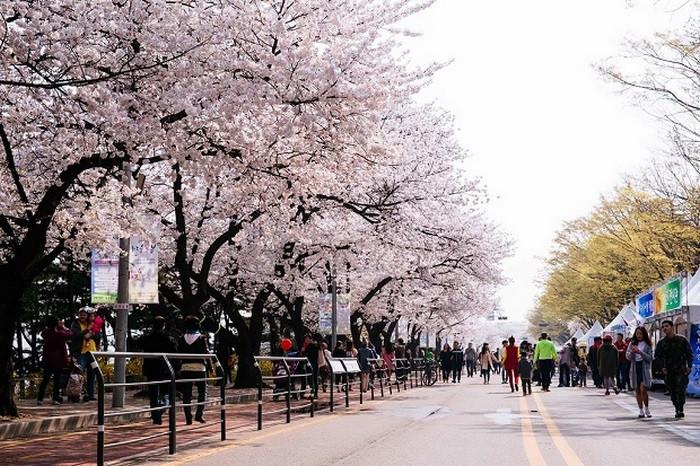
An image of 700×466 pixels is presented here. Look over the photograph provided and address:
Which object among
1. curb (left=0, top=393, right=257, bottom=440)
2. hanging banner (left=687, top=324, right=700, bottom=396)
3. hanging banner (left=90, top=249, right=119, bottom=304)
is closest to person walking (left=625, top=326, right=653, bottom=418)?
hanging banner (left=687, top=324, right=700, bottom=396)

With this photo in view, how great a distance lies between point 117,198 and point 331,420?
5.75 m

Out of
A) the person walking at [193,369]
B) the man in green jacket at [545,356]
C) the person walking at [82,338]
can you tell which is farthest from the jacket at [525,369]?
the person walking at [193,369]

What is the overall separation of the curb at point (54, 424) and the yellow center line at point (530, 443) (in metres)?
5.74

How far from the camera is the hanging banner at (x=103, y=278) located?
20.3 meters

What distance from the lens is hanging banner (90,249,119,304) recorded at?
20281 mm

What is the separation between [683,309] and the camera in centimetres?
2797

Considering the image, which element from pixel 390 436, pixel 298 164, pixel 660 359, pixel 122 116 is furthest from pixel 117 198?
pixel 660 359

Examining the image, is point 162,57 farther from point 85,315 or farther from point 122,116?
point 85,315

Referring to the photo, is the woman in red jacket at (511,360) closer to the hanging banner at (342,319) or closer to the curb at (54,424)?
the hanging banner at (342,319)

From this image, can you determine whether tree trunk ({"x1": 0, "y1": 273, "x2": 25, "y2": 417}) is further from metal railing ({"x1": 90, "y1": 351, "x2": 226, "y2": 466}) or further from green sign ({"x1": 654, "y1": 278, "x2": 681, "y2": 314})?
green sign ({"x1": 654, "y1": 278, "x2": 681, "y2": 314})

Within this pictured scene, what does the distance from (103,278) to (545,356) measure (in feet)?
56.0

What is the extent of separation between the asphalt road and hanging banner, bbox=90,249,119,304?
15.8ft

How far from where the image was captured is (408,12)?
17.1 m

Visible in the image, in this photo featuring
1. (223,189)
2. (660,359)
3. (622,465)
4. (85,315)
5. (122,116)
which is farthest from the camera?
(223,189)
